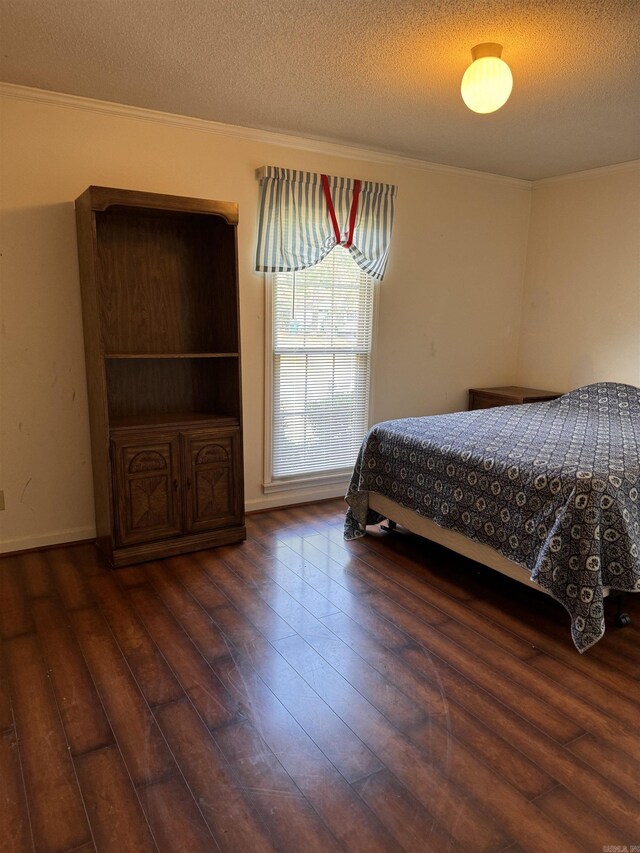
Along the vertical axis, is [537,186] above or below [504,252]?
above

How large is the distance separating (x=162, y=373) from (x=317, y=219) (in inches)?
56.2

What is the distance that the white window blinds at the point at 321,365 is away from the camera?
3891 mm

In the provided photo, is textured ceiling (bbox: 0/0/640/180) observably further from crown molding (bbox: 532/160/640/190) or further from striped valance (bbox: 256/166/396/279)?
crown molding (bbox: 532/160/640/190)

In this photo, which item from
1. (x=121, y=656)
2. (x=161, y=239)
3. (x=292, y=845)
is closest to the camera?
(x=292, y=845)

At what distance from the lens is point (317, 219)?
3.79 m

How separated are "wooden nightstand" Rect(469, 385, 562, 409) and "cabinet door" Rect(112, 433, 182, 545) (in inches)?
101

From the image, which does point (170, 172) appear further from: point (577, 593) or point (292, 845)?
point (292, 845)

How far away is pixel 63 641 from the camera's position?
241 centimetres

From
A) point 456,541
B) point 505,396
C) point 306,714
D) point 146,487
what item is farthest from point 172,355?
point 505,396

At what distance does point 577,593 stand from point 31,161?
333cm

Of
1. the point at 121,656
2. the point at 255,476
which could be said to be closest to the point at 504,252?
the point at 255,476

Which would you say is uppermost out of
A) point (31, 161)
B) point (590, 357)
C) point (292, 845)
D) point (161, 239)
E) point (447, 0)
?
point (447, 0)

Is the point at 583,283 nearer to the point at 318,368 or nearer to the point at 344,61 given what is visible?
the point at 318,368

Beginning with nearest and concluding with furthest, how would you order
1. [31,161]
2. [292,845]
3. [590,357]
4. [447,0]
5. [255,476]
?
[292,845] → [447,0] → [31,161] → [255,476] → [590,357]
